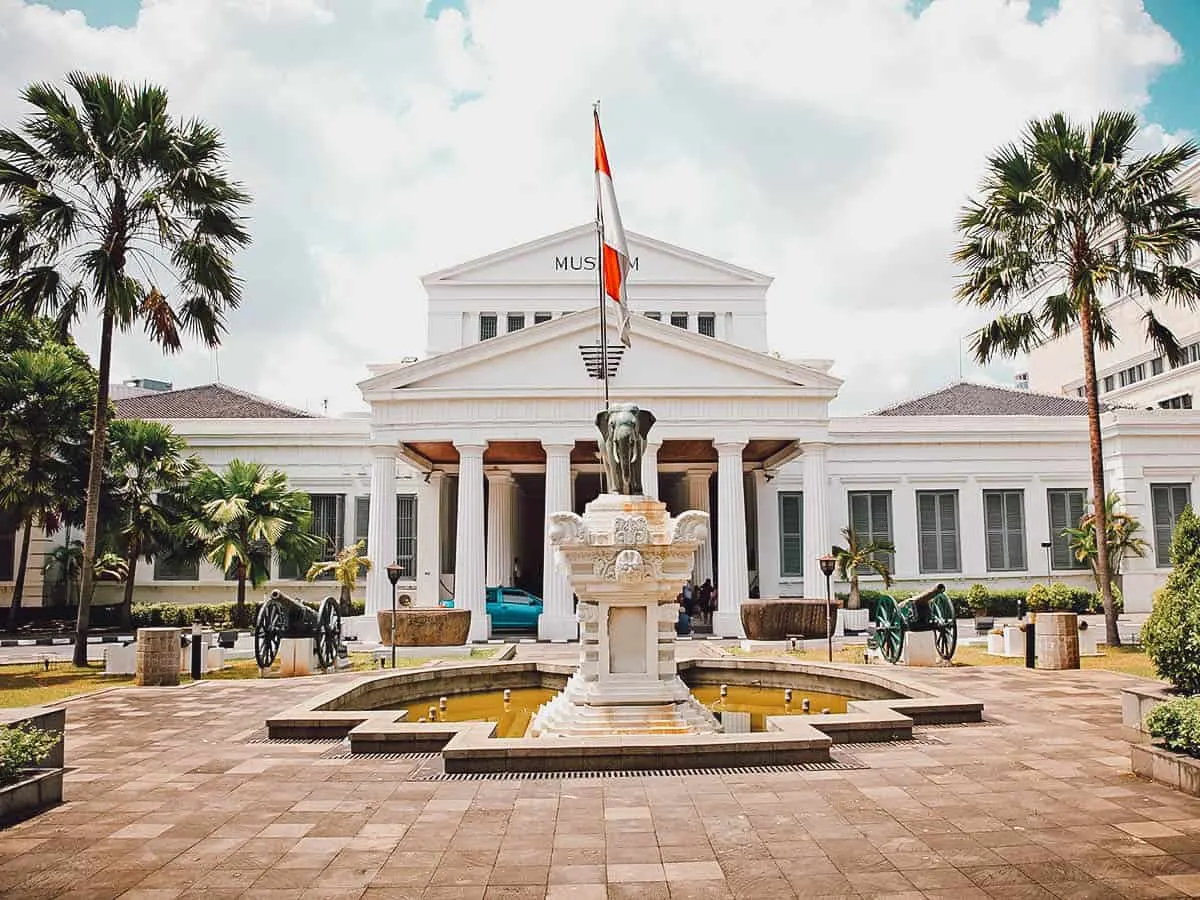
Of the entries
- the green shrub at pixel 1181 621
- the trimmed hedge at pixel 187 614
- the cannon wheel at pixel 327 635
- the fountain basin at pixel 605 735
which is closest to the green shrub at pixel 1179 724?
the green shrub at pixel 1181 621

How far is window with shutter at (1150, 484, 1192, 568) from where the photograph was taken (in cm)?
3291

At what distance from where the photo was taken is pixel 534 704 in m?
14.9

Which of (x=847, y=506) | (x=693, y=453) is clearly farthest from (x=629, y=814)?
(x=847, y=506)

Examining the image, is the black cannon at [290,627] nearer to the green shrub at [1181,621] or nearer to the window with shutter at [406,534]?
the green shrub at [1181,621]

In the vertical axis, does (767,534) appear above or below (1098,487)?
below

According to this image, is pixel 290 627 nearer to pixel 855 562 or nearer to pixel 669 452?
pixel 669 452

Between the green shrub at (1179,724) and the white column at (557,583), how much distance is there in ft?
61.7

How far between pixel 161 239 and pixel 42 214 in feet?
6.98

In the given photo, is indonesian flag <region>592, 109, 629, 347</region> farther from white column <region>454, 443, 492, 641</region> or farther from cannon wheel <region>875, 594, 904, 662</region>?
white column <region>454, 443, 492, 641</region>

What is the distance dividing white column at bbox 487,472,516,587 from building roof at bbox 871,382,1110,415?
1656 centimetres

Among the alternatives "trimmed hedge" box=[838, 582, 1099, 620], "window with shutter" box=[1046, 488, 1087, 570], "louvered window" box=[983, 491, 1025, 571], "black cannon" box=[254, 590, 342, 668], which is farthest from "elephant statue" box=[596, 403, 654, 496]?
"window with shutter" box=[1046, 488, 1087, 570]

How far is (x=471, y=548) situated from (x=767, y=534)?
11.8 m

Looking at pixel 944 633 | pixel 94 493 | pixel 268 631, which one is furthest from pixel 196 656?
pixel 944 633

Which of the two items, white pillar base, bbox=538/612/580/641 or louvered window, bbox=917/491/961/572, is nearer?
white pillar base, bbox=538/612/580/641
